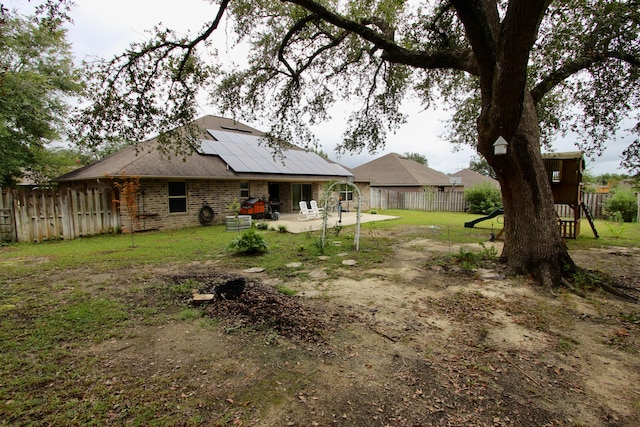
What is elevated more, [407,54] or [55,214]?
[407,54]

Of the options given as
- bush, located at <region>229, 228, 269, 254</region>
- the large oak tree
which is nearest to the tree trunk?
the large oak tree

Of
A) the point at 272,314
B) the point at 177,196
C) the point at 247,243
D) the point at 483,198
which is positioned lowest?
the point at 272,314

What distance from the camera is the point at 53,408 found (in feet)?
7.80

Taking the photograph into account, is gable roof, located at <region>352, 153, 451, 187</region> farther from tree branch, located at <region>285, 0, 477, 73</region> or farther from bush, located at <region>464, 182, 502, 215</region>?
tree branch, located at <region>285, 0, 477, 73</region>

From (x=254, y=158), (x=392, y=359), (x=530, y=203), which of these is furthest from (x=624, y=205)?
(x=254, y=158)

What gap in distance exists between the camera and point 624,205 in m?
15.3

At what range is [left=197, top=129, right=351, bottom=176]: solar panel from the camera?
1574cm

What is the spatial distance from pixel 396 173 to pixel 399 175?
0.50 metres

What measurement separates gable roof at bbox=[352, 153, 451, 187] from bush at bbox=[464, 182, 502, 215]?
6236 mm

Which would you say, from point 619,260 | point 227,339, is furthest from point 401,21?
point 227,339

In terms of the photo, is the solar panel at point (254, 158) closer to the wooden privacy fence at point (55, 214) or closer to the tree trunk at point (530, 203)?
the wooden privacy fence at point (55, 214)

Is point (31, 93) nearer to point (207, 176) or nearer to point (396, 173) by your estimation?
point (207, 176)

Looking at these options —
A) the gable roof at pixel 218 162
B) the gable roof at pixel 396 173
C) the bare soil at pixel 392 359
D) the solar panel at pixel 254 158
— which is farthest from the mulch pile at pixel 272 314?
the gable roof at pixel 396 173

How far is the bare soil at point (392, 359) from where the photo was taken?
7.80 ft
